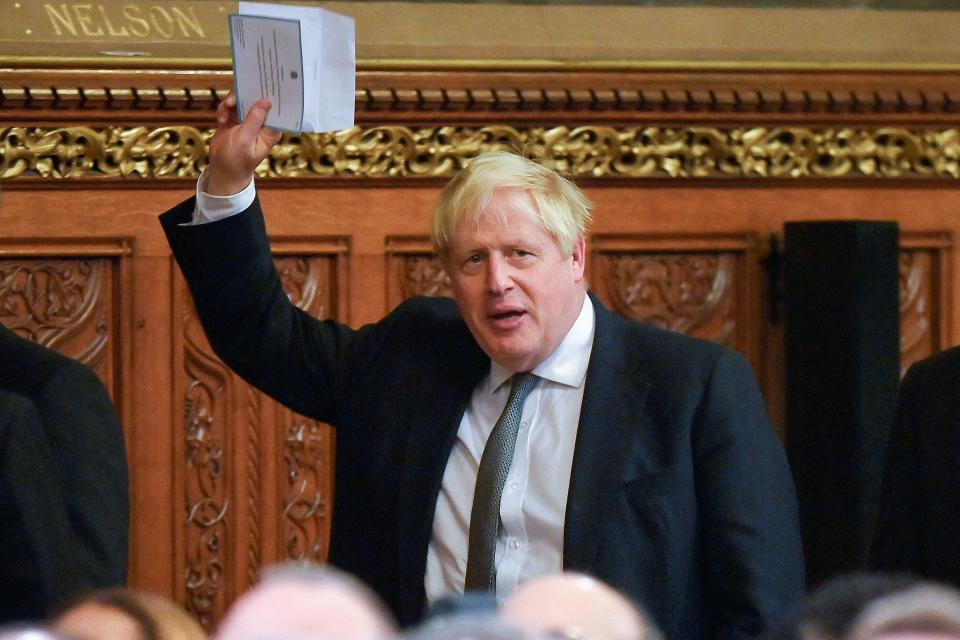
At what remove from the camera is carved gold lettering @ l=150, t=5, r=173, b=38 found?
3357 mm

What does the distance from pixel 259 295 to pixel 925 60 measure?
6.50ft

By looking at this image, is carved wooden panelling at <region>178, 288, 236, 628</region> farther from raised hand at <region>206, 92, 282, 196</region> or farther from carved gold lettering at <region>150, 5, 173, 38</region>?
raised hand at <region>206, 92, 282, 196</region>

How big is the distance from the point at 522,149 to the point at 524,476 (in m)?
1.02

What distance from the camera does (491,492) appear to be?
235cm

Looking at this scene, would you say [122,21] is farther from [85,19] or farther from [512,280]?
[512,280]

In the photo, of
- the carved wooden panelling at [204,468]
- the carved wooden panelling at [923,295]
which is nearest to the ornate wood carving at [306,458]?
the carved wooden panelling at [204,468]

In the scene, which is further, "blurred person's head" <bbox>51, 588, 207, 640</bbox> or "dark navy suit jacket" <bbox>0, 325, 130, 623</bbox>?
"dark navy suit jacket" <bbox>0, 325, 130, 623</bbox>

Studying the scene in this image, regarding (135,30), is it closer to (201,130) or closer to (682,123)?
(201,130)

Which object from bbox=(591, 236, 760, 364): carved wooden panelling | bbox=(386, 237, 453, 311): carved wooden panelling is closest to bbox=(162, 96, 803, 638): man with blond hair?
bbox=(386, 237, 453, 311): carved wooden panelling

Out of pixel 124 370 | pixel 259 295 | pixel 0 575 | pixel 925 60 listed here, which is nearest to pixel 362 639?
pixel 0 575

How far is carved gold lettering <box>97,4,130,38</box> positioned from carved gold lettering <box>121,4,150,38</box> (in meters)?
0.02

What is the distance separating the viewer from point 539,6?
3.58m

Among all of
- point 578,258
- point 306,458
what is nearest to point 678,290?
point 306,458

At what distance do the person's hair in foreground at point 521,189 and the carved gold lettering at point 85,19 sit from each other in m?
1.20
